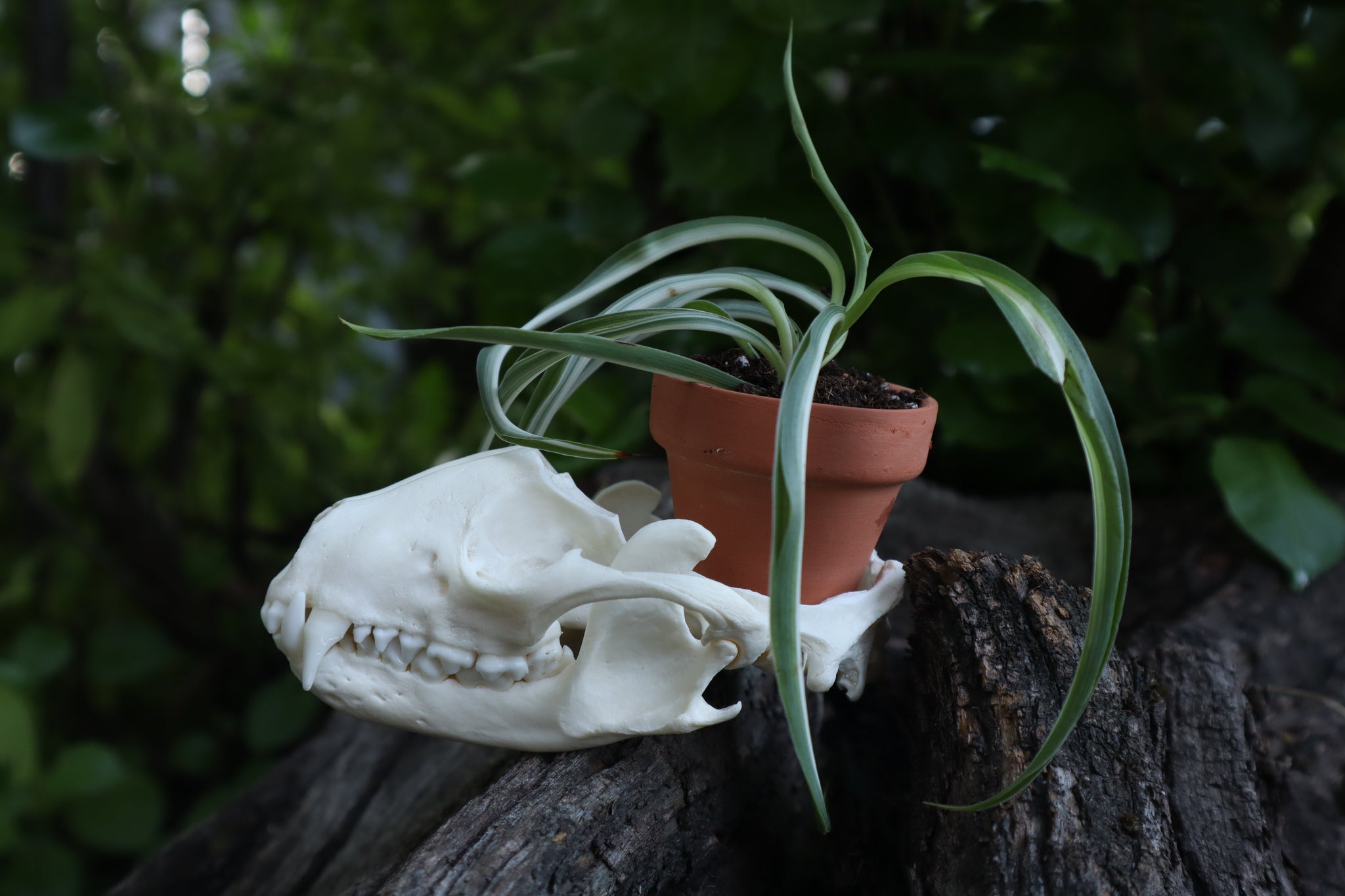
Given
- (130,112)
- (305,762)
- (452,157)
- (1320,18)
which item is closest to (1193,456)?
(1320,18)

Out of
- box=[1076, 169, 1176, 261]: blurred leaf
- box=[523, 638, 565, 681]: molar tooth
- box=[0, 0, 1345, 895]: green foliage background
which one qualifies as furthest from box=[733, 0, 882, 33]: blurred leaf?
box=[523, 638, 565, 681]: molar tooth

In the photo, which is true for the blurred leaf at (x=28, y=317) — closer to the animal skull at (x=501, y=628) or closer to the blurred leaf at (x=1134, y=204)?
the animal skull at (x=501, y=628)

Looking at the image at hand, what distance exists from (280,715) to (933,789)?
3.96 feet

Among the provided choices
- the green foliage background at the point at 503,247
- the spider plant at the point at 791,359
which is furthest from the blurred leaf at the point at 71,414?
the spider plant at the point at 791,359

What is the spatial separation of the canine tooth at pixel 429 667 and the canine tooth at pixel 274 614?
11 centimetres

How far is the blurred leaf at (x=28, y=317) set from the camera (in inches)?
46.9

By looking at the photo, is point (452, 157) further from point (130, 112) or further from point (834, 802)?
point (834, 802)

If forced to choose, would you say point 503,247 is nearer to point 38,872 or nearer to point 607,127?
point 607,127

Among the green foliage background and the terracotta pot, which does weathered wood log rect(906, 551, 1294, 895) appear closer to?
the terracotta pot

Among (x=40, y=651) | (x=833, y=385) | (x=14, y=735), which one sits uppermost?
(x=833, y=385)

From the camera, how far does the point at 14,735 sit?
1.20 meters

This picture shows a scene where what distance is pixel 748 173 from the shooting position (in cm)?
107

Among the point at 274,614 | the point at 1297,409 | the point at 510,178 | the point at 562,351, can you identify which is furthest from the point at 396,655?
the point at 1297,409

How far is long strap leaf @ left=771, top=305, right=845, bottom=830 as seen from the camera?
1.60 ft
